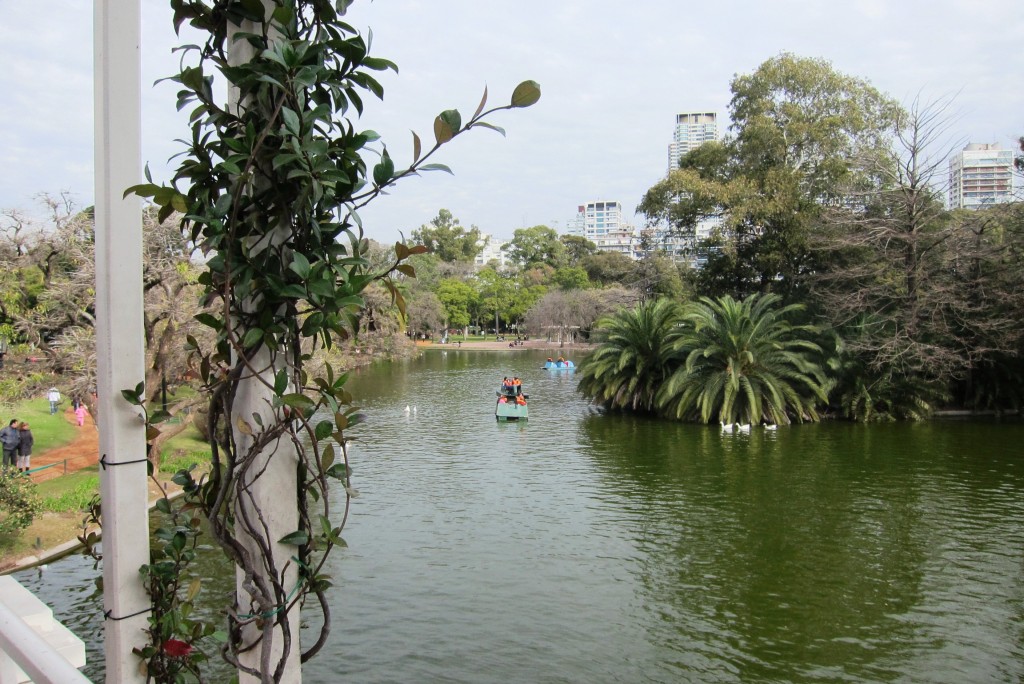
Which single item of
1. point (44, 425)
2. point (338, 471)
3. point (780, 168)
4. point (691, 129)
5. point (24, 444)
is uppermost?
point (691, 129)

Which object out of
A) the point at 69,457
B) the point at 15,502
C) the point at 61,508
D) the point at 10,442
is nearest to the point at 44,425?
the point at 69,457

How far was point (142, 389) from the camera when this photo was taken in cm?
161

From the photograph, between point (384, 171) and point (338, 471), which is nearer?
point (384, 171)

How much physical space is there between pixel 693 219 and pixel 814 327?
6.27 meters

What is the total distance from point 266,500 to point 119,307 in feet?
1.60

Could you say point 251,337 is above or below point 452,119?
below

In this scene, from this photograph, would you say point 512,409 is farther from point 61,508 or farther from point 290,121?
point 290,121

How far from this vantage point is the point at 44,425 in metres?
16.8

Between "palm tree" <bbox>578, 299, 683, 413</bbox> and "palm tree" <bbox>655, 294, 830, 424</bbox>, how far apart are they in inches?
40.2

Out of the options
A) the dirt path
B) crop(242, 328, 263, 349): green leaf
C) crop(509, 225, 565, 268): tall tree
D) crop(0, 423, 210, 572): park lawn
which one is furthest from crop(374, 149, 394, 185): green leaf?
crop(509, 225, 565, 268): tall tree

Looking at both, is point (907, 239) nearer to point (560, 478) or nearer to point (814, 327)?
point (814, 327)

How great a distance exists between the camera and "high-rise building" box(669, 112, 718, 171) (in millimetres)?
154375

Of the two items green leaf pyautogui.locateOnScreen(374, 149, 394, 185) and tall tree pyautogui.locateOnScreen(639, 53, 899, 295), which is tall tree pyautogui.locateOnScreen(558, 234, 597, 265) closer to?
tall tree pyautogui.locateOnScreen(639, 53, 899, 295)

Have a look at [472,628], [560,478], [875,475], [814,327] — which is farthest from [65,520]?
[814,327]
